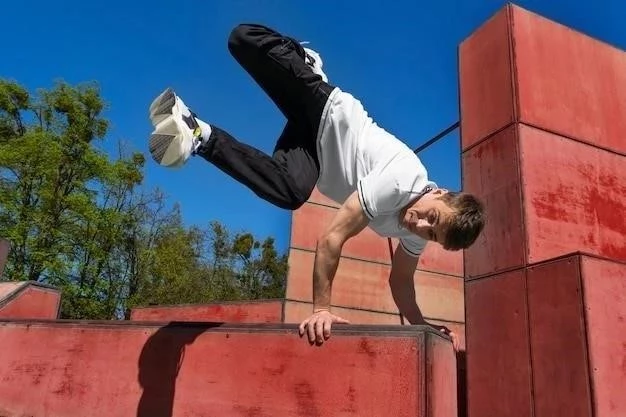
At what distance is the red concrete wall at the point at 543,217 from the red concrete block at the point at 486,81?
0.02m

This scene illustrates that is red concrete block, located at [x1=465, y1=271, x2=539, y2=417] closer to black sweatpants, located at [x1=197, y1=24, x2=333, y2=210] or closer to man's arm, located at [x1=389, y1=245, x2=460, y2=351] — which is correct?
man's arm, located at [x1=389, y1=245, x2=460, y2=351]

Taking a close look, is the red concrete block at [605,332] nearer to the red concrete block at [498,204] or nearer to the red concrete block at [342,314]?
the red concrete block at [498,204]

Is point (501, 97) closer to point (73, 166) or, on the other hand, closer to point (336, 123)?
point (336, 123)

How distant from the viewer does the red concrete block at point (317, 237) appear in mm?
10750

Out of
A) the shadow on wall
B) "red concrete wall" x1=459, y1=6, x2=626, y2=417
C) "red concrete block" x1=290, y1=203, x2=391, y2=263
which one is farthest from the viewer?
"red concrete block" x1=290, y1=203, x2=391, y2=263

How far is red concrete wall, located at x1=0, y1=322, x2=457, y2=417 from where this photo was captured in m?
2.41

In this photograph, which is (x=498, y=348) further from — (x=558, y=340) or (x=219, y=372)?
(x=219, y=372)

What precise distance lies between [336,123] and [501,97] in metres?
3.63

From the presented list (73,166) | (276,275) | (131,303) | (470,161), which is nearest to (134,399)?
(470,161)

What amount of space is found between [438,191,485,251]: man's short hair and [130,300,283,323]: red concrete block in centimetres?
837

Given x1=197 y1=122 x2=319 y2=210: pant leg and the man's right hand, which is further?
x1=197 y1=122 x2=319 y2=210: pant leg

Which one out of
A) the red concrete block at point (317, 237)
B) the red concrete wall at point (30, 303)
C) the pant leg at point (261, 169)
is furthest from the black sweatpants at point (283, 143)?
the red concrete block at point (317, 237)

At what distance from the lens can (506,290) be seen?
16.9 feet

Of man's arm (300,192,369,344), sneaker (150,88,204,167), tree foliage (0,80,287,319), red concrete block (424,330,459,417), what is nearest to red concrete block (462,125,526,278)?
red concrete block (424,330,459,417)
